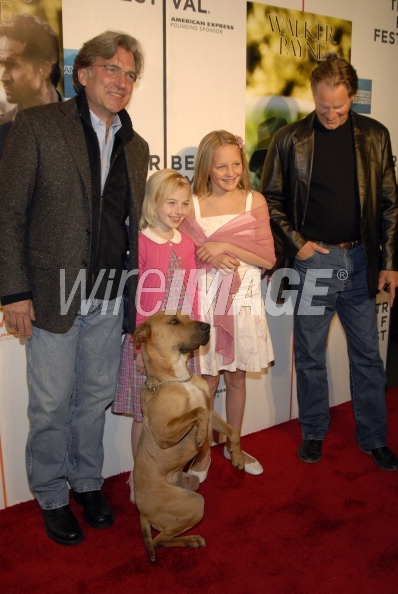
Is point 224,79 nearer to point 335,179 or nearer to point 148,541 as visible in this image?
point 335,179

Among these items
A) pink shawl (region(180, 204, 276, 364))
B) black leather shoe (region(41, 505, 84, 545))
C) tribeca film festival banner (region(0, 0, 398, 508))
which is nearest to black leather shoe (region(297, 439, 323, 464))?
tribeca film festival banner (region(0, 0, 398, 508))

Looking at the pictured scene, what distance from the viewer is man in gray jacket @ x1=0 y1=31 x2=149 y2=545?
2318 millimetres

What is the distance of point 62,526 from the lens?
8.71ft

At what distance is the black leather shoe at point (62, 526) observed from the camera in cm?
264

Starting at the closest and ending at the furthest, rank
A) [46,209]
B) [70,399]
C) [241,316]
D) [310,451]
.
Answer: [46,209]
[70,399]
[241,316]
[310,451]

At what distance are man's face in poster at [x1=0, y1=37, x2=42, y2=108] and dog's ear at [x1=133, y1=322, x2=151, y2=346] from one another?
3.86 feet

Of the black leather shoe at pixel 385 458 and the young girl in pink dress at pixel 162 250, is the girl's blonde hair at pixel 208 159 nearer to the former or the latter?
the young girl in pink dress at pixel 162 250

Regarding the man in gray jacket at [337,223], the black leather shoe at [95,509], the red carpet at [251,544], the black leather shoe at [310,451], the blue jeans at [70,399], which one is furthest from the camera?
the black leather shoe at [310,451]

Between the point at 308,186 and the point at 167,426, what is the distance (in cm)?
151

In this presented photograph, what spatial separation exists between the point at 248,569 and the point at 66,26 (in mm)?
2573

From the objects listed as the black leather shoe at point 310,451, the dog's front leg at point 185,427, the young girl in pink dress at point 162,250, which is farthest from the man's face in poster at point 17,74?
the black leather shoe at point 310,451

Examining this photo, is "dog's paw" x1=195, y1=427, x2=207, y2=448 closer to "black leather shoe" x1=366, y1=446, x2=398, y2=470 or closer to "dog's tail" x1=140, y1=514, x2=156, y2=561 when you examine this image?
"dog's tail" x1=140, y1=514, x2=156, y2=561

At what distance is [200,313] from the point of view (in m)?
2.99

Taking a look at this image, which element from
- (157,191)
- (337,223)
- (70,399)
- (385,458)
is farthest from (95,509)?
(337,223)
